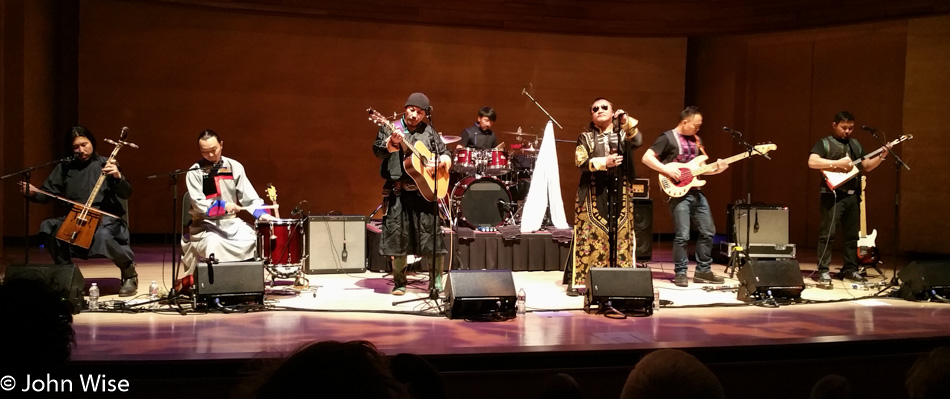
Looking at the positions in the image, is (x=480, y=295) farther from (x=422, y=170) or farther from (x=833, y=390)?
(x=833, y=390)

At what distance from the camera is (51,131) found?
32.9ft

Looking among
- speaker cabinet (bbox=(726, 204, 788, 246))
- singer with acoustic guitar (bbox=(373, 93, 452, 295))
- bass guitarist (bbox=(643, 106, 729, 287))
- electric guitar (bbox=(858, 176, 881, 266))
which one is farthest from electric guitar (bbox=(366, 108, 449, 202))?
electric guitar (bbox=(858, 176, 881, 266))

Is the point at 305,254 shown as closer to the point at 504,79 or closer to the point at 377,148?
the point at 377,148

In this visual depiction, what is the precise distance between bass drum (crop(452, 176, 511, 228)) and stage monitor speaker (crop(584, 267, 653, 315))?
323 cm

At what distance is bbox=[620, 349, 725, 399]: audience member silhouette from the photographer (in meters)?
1.70

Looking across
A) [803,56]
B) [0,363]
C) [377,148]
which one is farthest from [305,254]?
[803,56]

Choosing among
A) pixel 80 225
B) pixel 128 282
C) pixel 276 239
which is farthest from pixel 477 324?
pixel 80 225

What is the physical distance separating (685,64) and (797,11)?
2.38 meters

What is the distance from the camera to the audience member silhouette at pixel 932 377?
1.67 m

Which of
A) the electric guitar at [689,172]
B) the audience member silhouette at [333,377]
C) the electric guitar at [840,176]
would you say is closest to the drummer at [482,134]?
the electric guitar at [689,172]

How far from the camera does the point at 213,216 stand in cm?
632

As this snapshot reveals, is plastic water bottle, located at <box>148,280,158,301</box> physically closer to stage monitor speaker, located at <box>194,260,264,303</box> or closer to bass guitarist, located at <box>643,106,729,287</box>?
stage monitor speaker, located at <box>194,260,264,303</box>

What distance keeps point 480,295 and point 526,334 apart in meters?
0.58

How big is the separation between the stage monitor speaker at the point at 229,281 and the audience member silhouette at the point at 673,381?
4.54 metres
